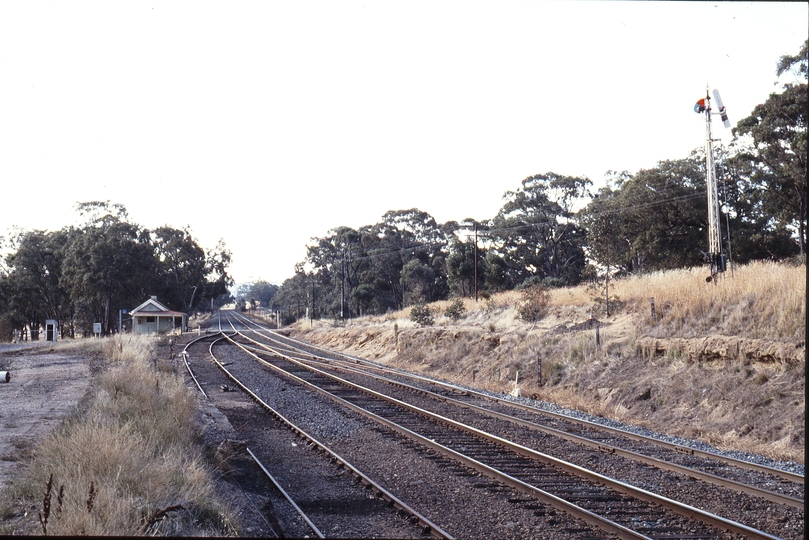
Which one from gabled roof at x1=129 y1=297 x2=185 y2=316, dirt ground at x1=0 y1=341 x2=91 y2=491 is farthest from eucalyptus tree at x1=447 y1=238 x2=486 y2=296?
dirt ground at x1=0 y1=341 x2=91 y2=491

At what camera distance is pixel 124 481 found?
6.89 m

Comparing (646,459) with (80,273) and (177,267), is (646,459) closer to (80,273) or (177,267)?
(80,273)

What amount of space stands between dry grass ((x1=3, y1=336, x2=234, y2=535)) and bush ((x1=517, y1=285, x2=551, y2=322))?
1805cm

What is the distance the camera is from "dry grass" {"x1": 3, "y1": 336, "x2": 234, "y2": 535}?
549cm

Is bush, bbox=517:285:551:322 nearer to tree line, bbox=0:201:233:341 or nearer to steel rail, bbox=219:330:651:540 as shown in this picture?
steel rail, bbox=219:330:651:540

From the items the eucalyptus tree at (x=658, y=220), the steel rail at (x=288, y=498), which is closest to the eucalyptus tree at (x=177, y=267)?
the eucalyptus tree at (x=658, y=220)

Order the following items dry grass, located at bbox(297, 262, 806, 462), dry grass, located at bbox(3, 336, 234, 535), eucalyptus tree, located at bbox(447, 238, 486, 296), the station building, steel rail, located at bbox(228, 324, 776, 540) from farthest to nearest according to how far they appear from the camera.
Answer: the station building, eucalyptus tree, located at bbox(447, 238, 486, 296), dry grass, located at bbox(297, 262, 806, 462), steel rail, located at bbox(228, 324, 776, 540), dry grass, located at bbox(3, 336, 234, 535)

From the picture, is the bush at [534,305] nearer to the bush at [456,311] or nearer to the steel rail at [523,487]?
the bush at [456,311]

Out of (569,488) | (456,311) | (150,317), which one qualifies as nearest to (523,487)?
(569,488)

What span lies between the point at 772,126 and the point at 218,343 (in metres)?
33.4

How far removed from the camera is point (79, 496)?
5.92 metres

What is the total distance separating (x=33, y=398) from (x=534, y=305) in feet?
60.0

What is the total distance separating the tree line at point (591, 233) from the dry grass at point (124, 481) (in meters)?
8.02

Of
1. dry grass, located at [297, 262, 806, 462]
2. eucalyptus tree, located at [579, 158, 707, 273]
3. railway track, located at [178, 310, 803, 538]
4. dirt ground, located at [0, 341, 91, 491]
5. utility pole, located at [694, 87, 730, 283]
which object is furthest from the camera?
eucalyptus tree, located at [579, 158, 707, 273]
